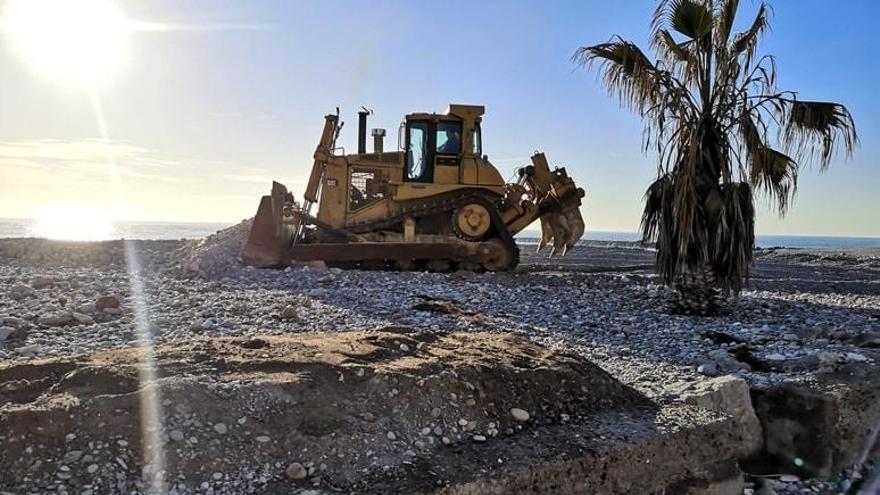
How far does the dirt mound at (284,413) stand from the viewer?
2.85m

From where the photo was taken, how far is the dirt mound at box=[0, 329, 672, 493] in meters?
2.85

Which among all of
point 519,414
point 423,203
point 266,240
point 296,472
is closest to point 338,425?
point 296,472

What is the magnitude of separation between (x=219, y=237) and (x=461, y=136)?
610 cm

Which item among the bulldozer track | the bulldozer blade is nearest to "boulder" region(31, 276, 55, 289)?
the bulldozer blade

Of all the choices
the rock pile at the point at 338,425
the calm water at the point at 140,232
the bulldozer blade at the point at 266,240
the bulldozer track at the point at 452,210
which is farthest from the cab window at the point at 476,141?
the calm water at the point at 140,232

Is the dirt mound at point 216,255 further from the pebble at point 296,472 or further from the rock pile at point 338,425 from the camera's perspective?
the pebble at point 296,472

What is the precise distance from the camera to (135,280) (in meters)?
10.6

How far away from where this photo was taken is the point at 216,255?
12.7 m

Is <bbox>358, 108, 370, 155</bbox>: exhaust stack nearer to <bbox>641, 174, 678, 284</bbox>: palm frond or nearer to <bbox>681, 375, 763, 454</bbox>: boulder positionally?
<bbox>641, 174, 678, 284</bbox>: palm frond

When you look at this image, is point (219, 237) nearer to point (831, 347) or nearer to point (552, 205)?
point (552, 205)

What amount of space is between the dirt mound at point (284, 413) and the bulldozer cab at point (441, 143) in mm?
8925

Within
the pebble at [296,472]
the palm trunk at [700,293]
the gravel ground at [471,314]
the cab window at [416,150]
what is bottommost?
the pebble at [296,472]

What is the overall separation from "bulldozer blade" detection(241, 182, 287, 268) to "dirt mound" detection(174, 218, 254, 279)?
32 cm

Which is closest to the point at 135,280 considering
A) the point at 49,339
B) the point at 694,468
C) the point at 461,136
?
the point at 49,339
